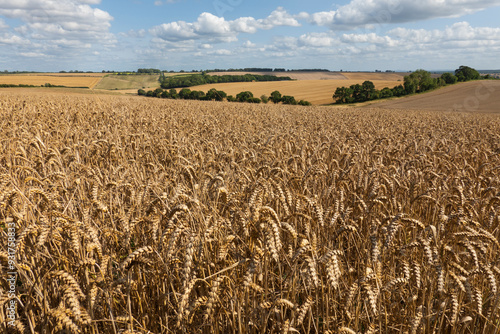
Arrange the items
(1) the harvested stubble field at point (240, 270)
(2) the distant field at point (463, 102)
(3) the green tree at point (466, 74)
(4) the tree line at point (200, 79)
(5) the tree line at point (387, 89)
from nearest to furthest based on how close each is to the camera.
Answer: (1) the harvested stubble field at point (240, 270) → (2) the distant field at point (463, 102) → (5) the tree line at point (387, 89) → (4) the tree line at point (200, 79) → (3) the green tree at point (466, 74)

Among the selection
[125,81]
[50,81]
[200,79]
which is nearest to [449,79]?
[200,79]

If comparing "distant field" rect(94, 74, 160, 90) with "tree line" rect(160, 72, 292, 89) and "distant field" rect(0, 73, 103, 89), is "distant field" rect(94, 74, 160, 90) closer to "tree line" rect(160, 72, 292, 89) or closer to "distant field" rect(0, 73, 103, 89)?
"tree line" rect(160, 72, 292, 89)

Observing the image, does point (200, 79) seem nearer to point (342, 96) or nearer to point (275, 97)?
point (275, 97)

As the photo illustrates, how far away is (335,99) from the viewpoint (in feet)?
214

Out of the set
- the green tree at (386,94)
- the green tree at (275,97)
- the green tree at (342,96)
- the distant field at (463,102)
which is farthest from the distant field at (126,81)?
the green tree at (386,94)

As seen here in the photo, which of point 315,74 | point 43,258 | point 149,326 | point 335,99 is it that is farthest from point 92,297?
point 315,74

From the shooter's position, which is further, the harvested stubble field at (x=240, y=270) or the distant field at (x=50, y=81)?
the distant field at (x=50, y=81)

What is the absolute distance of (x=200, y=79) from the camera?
8762 centimetres

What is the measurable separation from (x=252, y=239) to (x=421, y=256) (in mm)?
1848

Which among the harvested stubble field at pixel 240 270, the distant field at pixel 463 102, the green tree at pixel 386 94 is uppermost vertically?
the green tree at pixel 386 94

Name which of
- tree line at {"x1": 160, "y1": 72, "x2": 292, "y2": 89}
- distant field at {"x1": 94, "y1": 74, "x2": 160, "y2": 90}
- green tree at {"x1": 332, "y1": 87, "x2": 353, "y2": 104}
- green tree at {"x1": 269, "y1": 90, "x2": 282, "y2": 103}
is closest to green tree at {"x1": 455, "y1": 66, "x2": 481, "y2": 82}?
green tree at {"x1": 332, "y1": 87, "x2": 353, "y2": 104}

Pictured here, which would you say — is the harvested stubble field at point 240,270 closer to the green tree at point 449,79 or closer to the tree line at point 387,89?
the tree line at point 387,89

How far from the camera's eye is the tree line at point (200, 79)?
78075mm

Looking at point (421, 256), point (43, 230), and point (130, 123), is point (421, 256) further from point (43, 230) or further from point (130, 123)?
point (130, 123)
